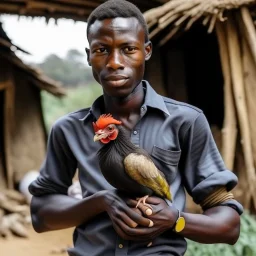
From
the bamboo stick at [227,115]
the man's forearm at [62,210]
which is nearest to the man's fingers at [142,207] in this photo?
the man's forearm at [62,210]

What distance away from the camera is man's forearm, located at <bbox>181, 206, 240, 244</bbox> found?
1947 millimetres

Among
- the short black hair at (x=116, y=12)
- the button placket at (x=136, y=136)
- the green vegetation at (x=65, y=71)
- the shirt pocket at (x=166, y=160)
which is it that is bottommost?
the green vegetation at (x=65, y=71)

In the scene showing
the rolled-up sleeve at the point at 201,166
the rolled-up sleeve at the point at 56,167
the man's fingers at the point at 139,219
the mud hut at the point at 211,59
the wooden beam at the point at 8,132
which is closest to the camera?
the man's fingers at the point at 139,219

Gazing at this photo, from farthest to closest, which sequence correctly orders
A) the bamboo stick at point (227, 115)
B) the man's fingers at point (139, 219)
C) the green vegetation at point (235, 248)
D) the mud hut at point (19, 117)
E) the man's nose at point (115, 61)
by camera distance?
1. the mud hut at point (19, 117)
2. the bamboo stick at point (227, 115)
3. the green vegetation at point (235, 248)
4. the man's nose at point (115, 61)
5. the man's fingers at point (139, 219)

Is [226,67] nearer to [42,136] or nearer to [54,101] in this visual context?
[42,136]

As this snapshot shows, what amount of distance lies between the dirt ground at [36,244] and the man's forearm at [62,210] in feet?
14.0

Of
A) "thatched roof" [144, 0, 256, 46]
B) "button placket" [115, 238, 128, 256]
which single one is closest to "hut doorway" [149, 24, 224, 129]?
"thatched roof" [144, 0, 256, 46]

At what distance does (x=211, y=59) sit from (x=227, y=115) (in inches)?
63.7

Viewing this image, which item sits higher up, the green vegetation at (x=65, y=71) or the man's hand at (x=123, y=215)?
the man's hand at (x=123, y=215)

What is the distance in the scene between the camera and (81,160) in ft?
6.75

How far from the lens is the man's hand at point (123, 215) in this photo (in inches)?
71.1

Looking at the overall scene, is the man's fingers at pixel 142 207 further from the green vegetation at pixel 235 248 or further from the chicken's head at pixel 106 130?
the green vegetation at pixel 235 248

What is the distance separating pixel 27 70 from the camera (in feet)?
25.5

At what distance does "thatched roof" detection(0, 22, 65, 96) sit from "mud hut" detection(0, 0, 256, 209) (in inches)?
36.5
